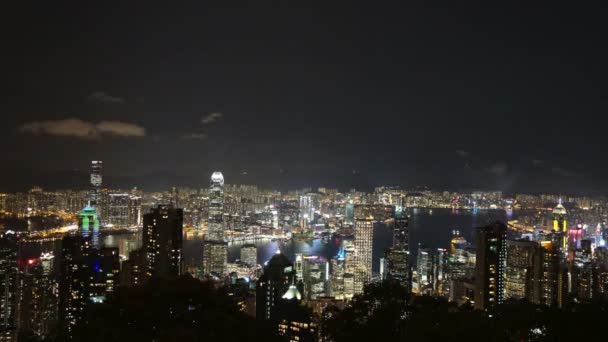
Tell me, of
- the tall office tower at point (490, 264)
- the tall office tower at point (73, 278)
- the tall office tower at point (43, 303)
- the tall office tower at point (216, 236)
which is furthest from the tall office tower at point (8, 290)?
the tall office tower at point (490, 264)

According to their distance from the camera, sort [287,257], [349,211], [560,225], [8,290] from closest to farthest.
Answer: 1. [8,290]
2. [287,257]
3. [560,225]
4. [349,211]

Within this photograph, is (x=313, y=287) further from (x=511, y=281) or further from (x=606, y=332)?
(x=606, y=332)

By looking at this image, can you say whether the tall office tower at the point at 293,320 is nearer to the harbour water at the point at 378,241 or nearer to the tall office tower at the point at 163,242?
the tall office tower at the point at 163,242

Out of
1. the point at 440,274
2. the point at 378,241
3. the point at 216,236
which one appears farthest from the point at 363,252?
the point at 216,236

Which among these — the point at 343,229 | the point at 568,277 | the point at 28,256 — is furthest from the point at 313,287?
the point at 343,229

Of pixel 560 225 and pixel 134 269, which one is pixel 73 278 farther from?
pixel 560 225

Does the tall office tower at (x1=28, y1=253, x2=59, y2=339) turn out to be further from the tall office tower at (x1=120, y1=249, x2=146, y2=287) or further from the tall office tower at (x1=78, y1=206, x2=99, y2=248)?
the tall office tower at (x1=78, y1=206, x2=99, y2=248)
